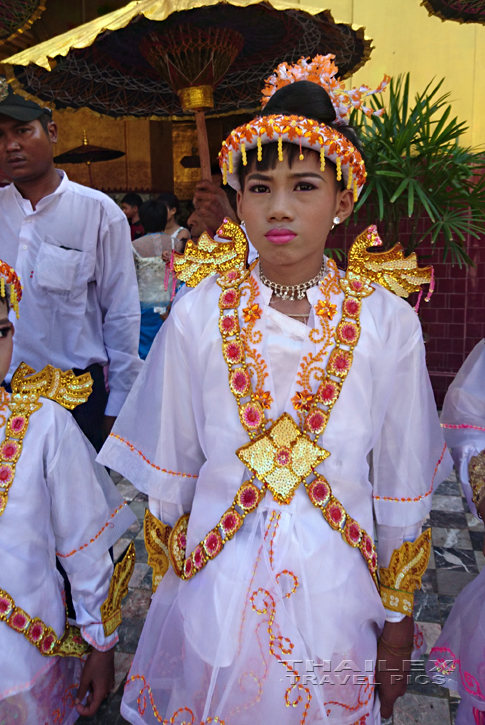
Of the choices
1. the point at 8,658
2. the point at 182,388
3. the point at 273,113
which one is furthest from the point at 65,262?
the point at 8,658

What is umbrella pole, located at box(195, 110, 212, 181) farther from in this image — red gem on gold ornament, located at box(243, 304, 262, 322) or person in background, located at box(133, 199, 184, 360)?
person in background, located at box(133, 199, 184, 360)

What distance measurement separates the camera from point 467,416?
6.33ft

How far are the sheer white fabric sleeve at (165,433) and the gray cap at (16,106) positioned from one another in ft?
4.06

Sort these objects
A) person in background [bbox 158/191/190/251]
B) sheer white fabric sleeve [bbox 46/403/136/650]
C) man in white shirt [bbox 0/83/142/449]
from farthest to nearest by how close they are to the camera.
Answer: person in background [bbox 158/191/190/251] < man in white shirt [bbox 0/83/142/449] < sheer white fabric sleeve [bbox 46/403/136/650]

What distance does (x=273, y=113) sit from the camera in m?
1.49

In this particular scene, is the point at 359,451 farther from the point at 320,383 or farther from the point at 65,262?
the point at 65,262

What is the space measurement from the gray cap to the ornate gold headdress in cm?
111

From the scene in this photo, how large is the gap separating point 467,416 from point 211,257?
0.96 meters

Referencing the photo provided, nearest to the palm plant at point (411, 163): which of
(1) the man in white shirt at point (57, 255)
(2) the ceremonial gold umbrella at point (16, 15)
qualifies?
(1) the man in white shirt at point (57, 255)

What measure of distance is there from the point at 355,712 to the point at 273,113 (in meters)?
1.48

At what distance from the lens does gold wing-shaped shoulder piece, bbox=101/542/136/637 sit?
1.89 m

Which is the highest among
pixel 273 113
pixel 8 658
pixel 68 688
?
pixel 273 113

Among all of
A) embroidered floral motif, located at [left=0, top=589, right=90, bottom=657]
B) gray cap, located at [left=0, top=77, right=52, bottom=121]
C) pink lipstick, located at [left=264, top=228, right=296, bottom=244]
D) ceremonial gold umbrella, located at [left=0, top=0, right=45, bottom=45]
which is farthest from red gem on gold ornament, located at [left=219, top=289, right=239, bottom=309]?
ceremonial gold umbrella, located at [left=0, top=0, right=45, bottom=45]

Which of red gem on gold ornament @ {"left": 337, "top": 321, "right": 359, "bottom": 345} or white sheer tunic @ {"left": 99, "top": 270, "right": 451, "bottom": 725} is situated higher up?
red gem on gold ornament @ {"left": 337, "top": 321, "right": 359, "bottom": 345}
